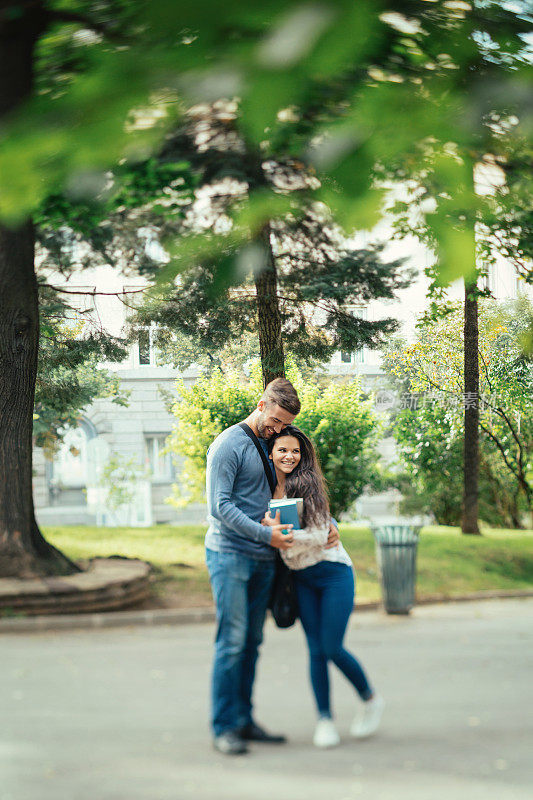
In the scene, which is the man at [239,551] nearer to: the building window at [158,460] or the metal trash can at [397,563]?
the metal trash can at [397,563]

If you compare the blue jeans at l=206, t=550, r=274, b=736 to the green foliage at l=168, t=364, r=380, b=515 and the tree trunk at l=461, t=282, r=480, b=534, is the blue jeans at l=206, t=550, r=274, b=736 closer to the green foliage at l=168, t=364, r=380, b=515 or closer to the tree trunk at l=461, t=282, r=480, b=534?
the green foliage at l=168, t=364, r=380, b=515

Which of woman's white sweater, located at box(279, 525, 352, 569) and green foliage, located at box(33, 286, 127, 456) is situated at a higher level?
green foliage, located at box(33, 286, 127, 456)

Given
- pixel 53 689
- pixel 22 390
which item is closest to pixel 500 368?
pixel 22 390

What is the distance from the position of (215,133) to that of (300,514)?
7.05 feet

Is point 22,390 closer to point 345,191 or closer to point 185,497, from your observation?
point 185,497

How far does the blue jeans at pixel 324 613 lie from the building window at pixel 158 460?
369 inches

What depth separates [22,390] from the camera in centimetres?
861

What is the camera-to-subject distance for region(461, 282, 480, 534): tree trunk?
12.0 metres

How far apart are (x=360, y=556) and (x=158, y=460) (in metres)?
4.17

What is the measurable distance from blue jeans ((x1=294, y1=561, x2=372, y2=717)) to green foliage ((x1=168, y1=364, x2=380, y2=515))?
8.32 meters

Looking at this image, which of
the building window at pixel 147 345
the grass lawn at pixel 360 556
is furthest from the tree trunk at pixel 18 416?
the building window at pixel 147 345

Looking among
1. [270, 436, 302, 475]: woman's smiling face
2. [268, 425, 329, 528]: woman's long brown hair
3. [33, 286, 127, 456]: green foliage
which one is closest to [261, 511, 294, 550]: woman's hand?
[268, 425, 329, 528]: woman's long brown hair

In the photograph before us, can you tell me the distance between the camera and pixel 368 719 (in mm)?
4156

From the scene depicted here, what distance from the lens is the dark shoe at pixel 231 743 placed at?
389cm
